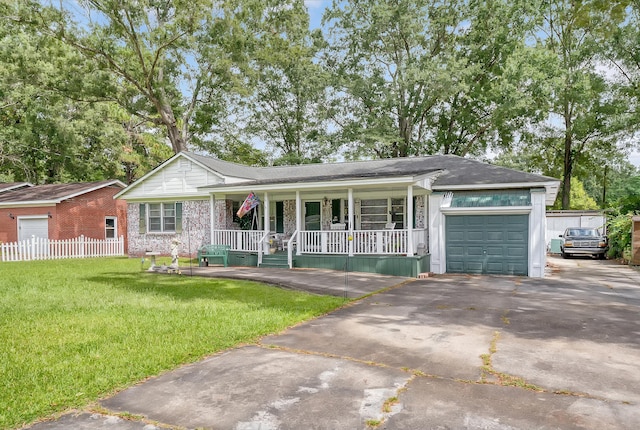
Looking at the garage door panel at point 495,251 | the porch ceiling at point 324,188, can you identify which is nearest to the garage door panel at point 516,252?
the garage door panel at point 495,251

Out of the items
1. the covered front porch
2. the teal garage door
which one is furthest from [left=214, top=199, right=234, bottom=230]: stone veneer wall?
the teal garage door

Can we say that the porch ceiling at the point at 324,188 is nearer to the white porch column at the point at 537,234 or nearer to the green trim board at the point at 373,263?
the green trim board at the point at 373,263

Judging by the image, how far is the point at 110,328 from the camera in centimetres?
618

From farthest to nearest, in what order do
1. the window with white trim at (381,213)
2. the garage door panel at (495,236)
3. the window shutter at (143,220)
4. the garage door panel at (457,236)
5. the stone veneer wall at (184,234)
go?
the window shutter at (143,220) → the stone veneer wall at (184,234) → the window with white trim at (381,213) → the garage door panel at (457,236) → the garage door panel at (495,236)

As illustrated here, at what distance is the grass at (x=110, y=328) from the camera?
4023 mm

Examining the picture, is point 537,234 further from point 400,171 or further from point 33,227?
point 33,227

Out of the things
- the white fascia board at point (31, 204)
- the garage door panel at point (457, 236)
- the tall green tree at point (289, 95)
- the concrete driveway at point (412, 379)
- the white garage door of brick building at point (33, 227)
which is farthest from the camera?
the tall green tree at point (289, 95)

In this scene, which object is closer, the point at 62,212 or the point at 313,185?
the point at 313,185

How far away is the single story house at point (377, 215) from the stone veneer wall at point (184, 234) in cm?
5

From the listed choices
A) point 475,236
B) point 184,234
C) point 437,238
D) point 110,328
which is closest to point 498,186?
point 475,236

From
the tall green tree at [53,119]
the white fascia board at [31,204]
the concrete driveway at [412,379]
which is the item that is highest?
the tall green tree at [53,119]

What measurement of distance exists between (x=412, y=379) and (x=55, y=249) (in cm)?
2016

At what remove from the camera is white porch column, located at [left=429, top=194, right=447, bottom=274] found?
45.8 feet

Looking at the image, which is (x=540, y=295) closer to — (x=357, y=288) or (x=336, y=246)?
(x=357, y=288)
